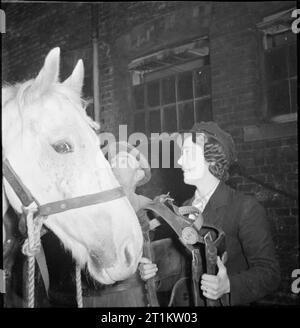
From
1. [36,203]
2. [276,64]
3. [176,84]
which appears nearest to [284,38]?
[276,64]

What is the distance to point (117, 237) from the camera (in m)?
1.25

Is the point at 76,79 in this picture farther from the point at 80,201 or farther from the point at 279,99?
the point at 279,99

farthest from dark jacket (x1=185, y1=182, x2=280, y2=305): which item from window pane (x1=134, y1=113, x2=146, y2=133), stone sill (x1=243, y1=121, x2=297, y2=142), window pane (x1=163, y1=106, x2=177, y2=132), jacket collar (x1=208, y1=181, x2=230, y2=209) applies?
window pane (x1=134, y1=113, x2=146, y2=133)

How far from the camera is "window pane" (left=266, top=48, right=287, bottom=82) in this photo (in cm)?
157

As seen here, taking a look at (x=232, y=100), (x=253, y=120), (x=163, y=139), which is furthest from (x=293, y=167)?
(x=163, y=139)

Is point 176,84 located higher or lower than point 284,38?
lower

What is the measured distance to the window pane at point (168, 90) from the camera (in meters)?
1.69

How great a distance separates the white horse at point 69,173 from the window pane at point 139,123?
412 mm

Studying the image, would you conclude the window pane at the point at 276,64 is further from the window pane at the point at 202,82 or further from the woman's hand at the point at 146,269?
the woman's hand at the point at 146,269

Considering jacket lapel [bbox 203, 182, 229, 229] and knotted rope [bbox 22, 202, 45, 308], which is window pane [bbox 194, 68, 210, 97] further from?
knotted rope [bbox 22, 202, 45, 308]

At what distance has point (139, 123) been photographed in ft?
5.55

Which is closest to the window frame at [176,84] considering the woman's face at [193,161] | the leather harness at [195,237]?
the woman's face at [193,161]

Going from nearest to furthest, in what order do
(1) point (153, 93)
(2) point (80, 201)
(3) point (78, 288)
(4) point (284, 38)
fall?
(2) point (80, 201), (3) point (78, 288), (4) point (284, 38), (1) point (153, 93)

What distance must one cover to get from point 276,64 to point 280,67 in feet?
0.08
